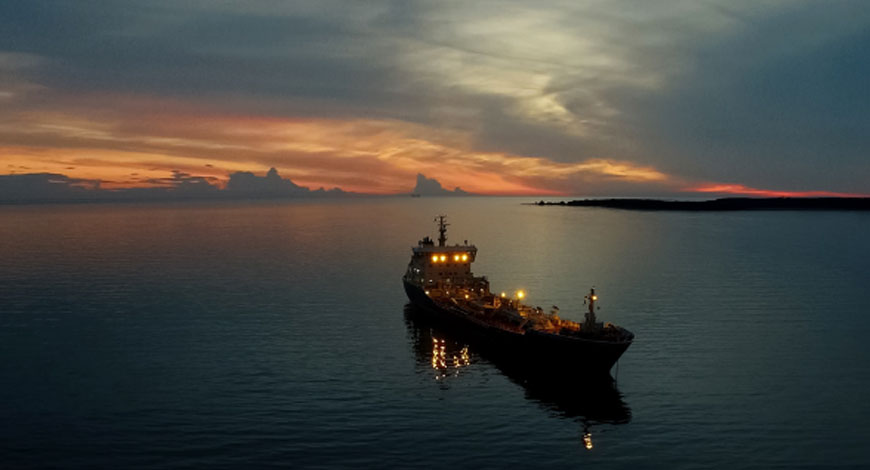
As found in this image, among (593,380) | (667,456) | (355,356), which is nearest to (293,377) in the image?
(355,356)

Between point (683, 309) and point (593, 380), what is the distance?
1322 inches

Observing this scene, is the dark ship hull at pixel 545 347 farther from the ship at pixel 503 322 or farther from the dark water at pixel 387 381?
the dark water at pixel 387 381

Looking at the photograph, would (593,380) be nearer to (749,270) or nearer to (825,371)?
(825,371)

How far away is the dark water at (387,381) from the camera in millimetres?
37406

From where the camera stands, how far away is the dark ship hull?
50750 millimetres

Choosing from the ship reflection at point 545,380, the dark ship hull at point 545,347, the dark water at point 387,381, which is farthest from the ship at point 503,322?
the dark water at point 387,381

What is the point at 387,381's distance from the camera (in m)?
50.5

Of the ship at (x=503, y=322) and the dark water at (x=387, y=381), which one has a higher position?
the ship at (x=503, y=322)

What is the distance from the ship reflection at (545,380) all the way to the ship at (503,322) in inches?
34.7

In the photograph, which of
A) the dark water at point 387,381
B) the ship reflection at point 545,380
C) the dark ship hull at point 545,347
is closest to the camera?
the dark water at point 387,381

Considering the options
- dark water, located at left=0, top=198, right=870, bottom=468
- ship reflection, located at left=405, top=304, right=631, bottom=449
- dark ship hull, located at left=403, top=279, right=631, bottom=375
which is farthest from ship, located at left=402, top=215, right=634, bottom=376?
dark water, located at left=0, top=198, right=870, bottom=468

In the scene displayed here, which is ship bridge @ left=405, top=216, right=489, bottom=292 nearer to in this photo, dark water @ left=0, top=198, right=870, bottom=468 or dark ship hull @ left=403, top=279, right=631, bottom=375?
dark water @ left=0, top=198, right=870, bottom=468

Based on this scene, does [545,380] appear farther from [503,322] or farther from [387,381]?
[387,381]

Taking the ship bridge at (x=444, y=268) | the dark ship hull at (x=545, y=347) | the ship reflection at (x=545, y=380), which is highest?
the ship bridge at (x=444, y=268)
